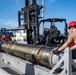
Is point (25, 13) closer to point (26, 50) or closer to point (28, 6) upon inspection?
point (28, 6)

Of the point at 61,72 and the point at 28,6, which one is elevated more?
the point at 28,6

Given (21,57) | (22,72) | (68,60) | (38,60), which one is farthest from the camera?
(21,57)

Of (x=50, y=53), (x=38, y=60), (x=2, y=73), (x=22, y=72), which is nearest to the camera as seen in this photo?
(x=2, y=73)

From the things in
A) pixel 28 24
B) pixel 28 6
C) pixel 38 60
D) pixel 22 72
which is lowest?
pixel 22 72

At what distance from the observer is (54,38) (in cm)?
1349

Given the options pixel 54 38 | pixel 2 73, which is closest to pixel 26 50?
pixel 2 73

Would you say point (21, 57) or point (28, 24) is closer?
point (21, 57)

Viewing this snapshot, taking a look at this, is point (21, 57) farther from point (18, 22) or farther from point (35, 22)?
point (18, 22)

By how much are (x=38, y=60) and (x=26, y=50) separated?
0.97 meters

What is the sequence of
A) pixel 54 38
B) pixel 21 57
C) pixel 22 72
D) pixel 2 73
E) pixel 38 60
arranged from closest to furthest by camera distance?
pixel 2 73 < pixel 38 60 < pixel 22 72 < pixel 21 57 < pixel 54 38

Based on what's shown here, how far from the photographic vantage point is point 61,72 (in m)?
4.69

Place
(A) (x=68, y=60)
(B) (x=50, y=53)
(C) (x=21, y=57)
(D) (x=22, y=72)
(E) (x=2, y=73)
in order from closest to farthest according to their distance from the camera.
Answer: (A) (x=68, y=60), (E) (x=2, y=73), (B) (x=50, y=53), (D) (x=22, y=72), (C) (x=21, y=57)

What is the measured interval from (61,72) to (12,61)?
3.88m

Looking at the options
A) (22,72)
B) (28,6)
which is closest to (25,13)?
(28,6)
